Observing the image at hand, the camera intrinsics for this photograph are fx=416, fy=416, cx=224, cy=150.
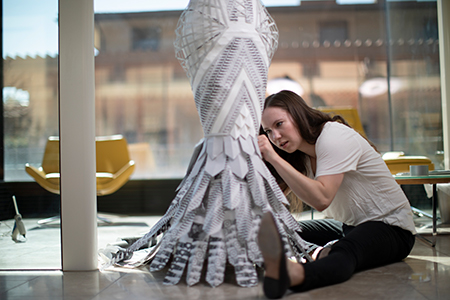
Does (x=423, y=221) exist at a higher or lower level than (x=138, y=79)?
lower

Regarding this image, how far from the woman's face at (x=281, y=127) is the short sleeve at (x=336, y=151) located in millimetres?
126

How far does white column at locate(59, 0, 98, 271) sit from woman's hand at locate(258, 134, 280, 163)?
27.8 inches

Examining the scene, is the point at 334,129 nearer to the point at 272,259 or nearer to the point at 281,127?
the point at 281,127

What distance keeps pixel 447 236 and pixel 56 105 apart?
2.36m

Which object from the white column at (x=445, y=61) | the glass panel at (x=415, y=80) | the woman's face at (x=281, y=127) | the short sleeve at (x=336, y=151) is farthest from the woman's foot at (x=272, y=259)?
the glass panel at (x=415, y=80)

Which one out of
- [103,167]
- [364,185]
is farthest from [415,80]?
[103,167]

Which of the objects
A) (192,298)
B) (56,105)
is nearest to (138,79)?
(56,105)

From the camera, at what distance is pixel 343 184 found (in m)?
1.81

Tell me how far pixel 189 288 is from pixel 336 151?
2.53 ft

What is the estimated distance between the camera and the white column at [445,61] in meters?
3.37

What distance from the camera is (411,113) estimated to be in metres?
4.59

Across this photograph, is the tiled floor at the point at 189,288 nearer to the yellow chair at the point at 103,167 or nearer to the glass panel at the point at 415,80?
the yellow chair at the point at 103,167

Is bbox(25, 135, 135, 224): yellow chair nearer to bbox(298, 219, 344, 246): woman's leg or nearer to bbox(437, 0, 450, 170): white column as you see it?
bbox(298, 219, 344, 246): woman's leg

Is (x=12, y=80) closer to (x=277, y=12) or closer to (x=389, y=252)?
(x=389, y=252)
